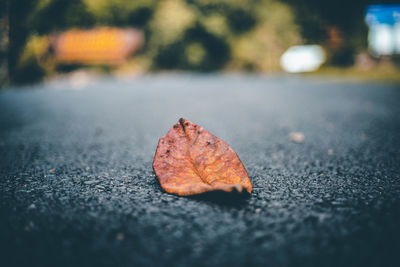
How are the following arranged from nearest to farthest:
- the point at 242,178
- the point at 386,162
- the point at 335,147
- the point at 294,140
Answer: the point at 242,178
the point at 386,162
the point at 335,147
the point at 294,140

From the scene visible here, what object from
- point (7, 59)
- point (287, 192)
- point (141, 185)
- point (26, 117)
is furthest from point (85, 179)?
point (7, 59)

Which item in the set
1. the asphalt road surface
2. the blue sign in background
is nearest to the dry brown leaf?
the asphalt road surface

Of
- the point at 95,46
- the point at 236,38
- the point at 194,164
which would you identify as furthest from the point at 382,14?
the point at 194,164

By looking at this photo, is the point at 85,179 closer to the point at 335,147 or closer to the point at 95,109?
the point at 335,147

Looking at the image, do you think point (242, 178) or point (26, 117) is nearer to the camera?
point (242, 178)

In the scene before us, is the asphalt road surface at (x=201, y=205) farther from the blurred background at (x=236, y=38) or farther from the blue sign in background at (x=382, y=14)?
the blue sign in background at (x=382, y=14)

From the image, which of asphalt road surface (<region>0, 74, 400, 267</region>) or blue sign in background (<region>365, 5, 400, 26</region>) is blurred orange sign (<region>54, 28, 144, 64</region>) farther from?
blue sign in background (<region>365, 5, 400, 26</region>)
